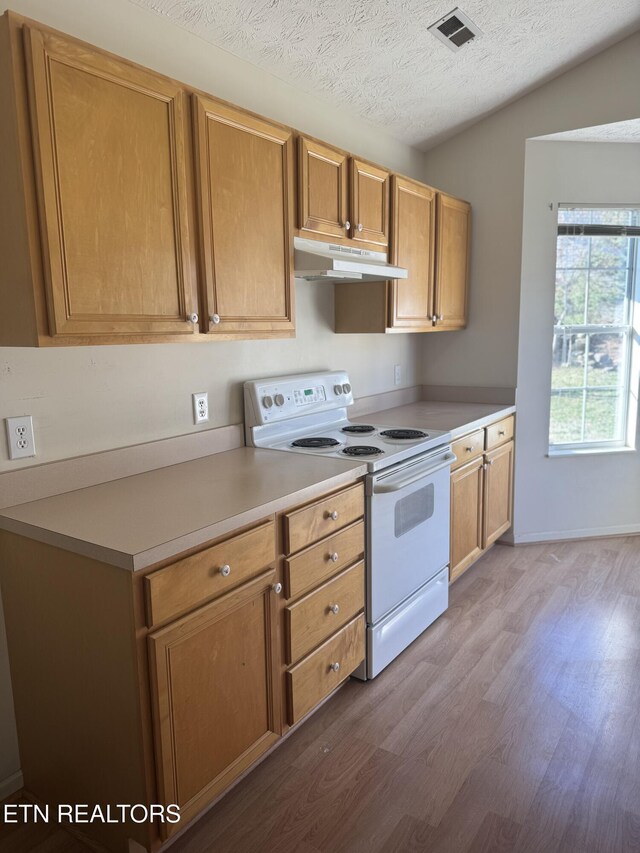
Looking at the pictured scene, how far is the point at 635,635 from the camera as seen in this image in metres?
2.69

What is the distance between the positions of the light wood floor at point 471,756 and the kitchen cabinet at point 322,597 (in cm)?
19

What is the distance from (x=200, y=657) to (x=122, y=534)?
39 cm

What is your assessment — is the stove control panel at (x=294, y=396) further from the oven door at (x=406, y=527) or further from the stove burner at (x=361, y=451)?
the oven door at (x=406, y=527)

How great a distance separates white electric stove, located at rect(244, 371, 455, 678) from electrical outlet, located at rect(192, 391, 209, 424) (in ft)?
0.66

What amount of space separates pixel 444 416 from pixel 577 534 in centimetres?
140

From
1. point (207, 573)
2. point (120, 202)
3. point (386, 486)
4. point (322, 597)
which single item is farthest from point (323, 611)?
point (120, 202)

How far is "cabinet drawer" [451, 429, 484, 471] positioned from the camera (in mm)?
2889

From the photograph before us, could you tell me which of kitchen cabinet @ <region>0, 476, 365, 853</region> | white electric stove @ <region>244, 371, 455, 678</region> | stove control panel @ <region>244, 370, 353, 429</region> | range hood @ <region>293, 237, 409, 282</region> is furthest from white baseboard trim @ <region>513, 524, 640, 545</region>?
kitchen cabinet @ <region>0, 476, 365, 853</region>

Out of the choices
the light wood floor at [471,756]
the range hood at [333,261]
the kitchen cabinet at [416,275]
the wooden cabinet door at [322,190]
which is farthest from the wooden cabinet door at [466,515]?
the wooden cabinet door at [322,190]

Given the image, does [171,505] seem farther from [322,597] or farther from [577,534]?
[577,534]

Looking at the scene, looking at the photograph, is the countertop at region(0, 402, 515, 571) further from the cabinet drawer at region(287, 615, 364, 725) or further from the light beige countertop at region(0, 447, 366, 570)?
the cabinet drawer at region(287, 615, 364, 725)

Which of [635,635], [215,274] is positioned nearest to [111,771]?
[215,274]

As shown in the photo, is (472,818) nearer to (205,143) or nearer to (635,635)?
(635,635)

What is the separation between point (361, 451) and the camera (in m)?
2.32
